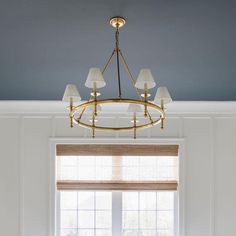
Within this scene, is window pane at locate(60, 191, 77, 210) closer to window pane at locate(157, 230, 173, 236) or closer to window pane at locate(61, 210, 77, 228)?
window pane at locate(61, 210, 77, 228)

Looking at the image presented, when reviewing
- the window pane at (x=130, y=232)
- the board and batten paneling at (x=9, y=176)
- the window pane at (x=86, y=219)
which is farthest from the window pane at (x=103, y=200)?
the board and batten paneling at (x=9, y=176)

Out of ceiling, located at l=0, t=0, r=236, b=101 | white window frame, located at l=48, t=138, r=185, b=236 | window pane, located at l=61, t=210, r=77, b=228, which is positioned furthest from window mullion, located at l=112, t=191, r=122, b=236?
ceiling, located at l=0, t=0, r=236, b=101

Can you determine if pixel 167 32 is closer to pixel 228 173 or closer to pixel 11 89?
pixel 11 89

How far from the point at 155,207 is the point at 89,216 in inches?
34.0

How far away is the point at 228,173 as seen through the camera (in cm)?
464

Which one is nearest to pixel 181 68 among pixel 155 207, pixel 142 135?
pixel 142 135

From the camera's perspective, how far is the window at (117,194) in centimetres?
465

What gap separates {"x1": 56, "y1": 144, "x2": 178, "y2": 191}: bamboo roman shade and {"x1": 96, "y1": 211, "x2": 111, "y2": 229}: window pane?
0.43m

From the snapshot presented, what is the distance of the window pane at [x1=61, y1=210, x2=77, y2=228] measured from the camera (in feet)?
15.3

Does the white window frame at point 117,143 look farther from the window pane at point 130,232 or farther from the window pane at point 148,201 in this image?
the window pane at point 130,232

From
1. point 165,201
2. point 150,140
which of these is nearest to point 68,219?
point 165,201

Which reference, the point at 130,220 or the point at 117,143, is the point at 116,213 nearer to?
the point at 130,220

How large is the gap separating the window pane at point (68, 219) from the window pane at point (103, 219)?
11.7 inches

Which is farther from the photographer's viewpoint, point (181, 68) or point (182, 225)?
point (182, 225)
